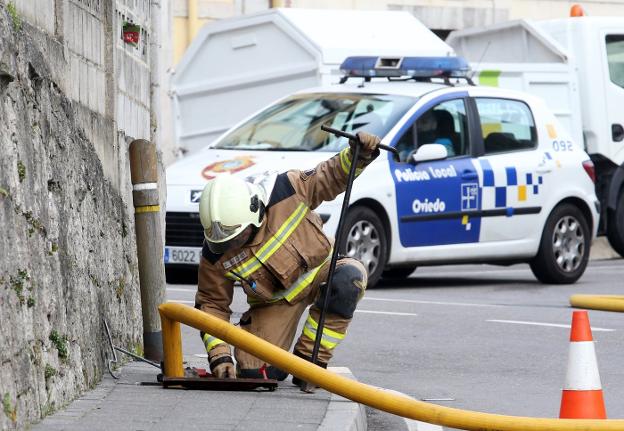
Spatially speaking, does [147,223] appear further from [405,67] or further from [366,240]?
[405,67]

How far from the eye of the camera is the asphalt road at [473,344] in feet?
26.5

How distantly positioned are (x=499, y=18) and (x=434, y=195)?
47.9 ft

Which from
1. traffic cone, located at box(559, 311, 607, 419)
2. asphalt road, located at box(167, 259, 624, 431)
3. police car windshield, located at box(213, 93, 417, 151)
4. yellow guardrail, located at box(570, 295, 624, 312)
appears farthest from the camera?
police car windshield, located at box(213, 93, 417, 151)

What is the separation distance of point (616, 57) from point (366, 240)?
20.7 ft

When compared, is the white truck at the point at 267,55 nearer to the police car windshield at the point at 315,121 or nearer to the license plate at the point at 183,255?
the police car windshield at the point at 315,121

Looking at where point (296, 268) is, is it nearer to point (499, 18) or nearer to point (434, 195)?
point (434, 195)

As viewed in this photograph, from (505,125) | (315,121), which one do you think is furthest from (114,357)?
(505,125)

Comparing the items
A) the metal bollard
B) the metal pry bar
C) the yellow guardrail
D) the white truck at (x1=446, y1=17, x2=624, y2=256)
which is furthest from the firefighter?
the white truck at (x1=446, y1=17, x2=624, y2=256)

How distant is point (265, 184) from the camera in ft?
24.7

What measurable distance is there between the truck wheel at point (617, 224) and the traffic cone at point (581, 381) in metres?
11.1

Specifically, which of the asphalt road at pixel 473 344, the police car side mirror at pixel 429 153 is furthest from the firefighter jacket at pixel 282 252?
the police car side mirror at pixel 429 153

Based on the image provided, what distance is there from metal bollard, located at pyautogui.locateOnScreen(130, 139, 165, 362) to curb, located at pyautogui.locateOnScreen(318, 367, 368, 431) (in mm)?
1557

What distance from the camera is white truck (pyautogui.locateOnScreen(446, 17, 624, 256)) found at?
58.0ft

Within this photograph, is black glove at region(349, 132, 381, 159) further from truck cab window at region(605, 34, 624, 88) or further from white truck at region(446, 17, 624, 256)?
truck cab window at region(605, 34, 624, 88)
